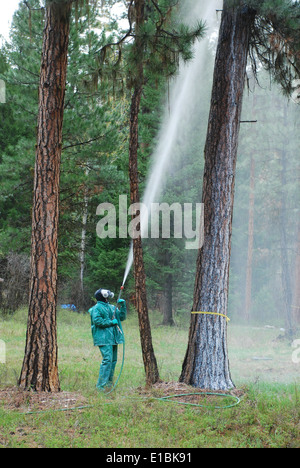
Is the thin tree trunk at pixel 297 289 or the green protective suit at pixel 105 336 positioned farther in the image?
the thin tree trunk at pixel 297 289

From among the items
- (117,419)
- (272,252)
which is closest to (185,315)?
(272,252)

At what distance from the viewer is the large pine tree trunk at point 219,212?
679 cm

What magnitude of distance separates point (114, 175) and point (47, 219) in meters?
10.1

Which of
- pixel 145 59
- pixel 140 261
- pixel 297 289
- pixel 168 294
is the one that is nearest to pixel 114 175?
pixel 168 294

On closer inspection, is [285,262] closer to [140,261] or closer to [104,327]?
[140,261]

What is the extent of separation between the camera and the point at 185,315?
2044cm

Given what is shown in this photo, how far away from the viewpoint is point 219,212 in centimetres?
702

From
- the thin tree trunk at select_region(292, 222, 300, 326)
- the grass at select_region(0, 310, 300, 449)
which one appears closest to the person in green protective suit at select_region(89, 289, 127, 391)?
the grass at select_region(0, 310, 300, 449)

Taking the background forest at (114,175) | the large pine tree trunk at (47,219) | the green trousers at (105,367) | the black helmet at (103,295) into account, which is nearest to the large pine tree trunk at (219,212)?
the green trousers at (105,367)

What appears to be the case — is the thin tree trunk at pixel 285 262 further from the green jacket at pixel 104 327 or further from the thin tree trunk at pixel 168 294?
the green jacket at pixel 104 327

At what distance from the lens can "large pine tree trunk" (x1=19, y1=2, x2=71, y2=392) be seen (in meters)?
6.44

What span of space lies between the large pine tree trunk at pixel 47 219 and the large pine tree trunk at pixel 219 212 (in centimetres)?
216

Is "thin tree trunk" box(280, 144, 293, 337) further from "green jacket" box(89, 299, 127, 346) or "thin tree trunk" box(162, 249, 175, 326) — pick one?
"green jacket" box(89, 299, 127, 346)
